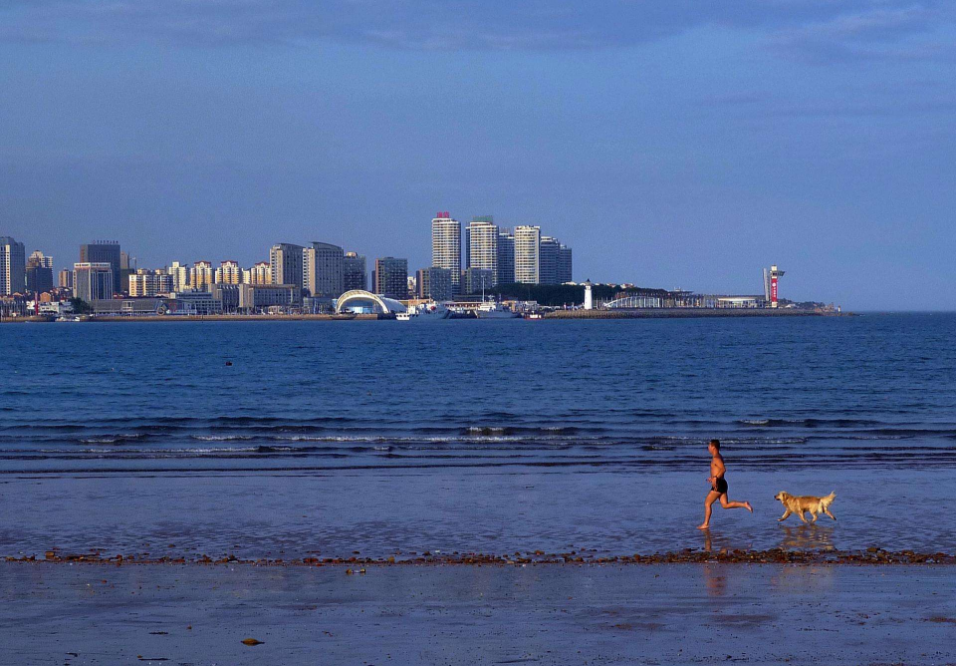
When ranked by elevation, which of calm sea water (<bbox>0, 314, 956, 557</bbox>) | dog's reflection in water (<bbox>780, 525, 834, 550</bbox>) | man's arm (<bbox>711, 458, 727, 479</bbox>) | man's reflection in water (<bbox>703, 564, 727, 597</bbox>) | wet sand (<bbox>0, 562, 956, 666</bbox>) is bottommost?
calm sea water (<bbox>0, 314, 956, 557</bbox>)

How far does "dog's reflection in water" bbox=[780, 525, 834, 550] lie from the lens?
15.4m

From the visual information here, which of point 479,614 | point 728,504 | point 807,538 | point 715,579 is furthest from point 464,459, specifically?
point 479,614

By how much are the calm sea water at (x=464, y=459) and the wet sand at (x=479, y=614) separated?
2.12 metres

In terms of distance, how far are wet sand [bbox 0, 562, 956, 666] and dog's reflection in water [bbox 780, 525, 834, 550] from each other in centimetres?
164

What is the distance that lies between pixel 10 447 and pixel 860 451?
23687 mm

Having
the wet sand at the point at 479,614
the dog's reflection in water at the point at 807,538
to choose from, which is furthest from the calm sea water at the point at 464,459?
the wet sand at the point at 479,614

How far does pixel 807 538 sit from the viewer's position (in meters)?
16.0

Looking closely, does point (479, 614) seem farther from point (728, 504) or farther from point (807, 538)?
point (728, 504)

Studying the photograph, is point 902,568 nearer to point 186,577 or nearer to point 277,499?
point 186,577

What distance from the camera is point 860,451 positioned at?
29.6 meters

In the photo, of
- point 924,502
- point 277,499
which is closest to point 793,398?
point 924,502

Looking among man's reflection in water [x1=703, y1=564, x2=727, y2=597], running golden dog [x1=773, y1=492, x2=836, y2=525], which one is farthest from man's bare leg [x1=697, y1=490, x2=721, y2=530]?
man's reflection in water [x1=703, y1=564, x2=727, y2=597]

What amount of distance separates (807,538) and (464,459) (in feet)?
42.8

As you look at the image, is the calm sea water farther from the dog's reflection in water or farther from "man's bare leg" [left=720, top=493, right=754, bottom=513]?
"man's bare leg" [left=720, top=493, right=754, bottom=513]
